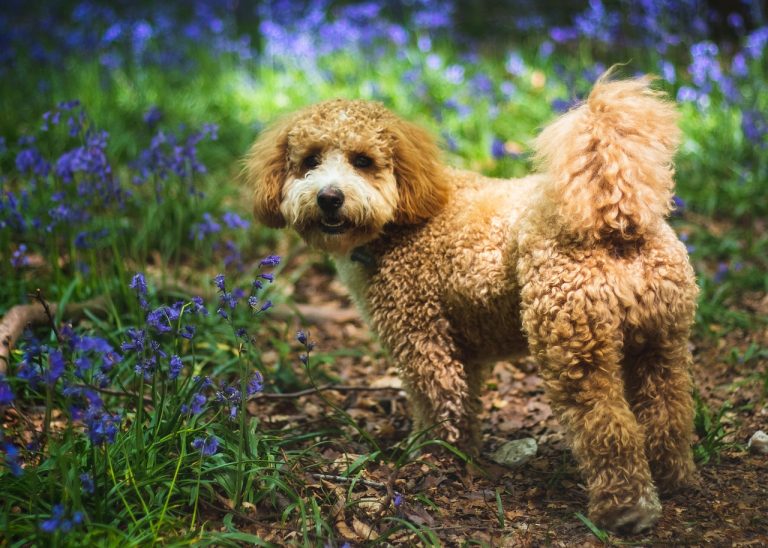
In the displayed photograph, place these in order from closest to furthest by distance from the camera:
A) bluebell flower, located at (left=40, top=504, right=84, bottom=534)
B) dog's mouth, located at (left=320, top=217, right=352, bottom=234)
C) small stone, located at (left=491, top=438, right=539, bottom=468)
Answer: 1. bluebell flower, located at (left=40, top=504, right=84, bottom=534)
2. dog's mouth, located at (left=320, top=217, right=352, bottom=234)
3. small stone, located at (left=491, top=438, right=539, bottom=468)

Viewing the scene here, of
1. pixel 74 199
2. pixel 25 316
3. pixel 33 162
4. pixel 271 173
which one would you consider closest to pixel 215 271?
pixel 74 199

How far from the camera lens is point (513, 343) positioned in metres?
2.94

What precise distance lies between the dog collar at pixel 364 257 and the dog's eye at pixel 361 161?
1.21 feet

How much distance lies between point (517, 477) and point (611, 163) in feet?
4.58

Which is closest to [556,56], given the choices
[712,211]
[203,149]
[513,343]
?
[712,211]

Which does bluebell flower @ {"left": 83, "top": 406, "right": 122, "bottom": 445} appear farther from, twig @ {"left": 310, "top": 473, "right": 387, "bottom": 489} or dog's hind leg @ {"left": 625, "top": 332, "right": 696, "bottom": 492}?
dog's hind leg @ {"left": 625, "top": 332, "right": 696, "bottom": 492}

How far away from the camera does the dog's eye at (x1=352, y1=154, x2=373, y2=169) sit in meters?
3.08

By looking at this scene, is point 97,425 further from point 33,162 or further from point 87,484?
point 33,162

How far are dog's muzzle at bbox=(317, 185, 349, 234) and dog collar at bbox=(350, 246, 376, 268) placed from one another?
21 cm

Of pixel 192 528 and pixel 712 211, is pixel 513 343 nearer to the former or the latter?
pixel 192 528

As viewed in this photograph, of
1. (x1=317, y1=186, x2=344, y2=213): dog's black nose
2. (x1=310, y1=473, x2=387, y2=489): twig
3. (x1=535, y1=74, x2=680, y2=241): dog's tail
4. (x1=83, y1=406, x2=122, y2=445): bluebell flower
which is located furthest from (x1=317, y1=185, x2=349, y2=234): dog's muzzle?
(x1=83, y1=406, x2=122, y2=445): bluebell flower

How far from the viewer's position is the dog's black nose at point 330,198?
114 inches

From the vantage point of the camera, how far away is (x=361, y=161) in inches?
122

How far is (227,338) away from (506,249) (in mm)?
1937
